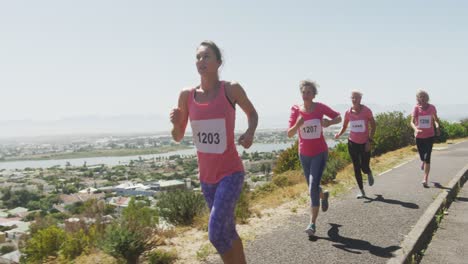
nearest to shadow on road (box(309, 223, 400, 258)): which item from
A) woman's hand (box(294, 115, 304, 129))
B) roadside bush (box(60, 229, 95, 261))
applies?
woman's hand (box(294, 115, 304, 129))

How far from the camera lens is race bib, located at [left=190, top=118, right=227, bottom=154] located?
3301 millimetres

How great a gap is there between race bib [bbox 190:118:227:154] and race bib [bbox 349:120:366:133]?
4974 mm

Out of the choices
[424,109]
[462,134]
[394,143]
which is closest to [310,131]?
[424,109]

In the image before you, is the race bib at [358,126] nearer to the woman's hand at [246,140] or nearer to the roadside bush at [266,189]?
the woman's hand at [246,140]

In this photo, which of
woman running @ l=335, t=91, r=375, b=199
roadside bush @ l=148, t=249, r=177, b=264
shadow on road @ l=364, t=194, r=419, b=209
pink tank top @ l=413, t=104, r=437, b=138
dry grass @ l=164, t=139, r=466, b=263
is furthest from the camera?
pink tank top @ l=413, t=104, r=437, b=138

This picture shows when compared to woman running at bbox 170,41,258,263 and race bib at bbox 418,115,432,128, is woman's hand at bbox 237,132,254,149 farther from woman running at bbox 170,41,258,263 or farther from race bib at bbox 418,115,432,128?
race bib at bbox 418,115,432,128

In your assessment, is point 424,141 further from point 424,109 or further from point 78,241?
point 78,241

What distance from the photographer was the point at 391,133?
76.4 feet

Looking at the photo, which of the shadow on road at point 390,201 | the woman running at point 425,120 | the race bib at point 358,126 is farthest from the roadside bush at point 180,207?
the woman running at point 425,120

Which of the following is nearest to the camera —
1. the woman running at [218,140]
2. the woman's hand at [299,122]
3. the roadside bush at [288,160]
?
the woman running at [218,140]

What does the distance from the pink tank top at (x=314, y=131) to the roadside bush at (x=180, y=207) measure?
235 centimetres

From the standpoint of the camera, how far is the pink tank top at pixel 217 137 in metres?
3.30

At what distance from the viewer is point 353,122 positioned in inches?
305

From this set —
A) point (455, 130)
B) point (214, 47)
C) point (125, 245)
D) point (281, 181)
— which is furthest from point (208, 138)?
point (455, 130)
